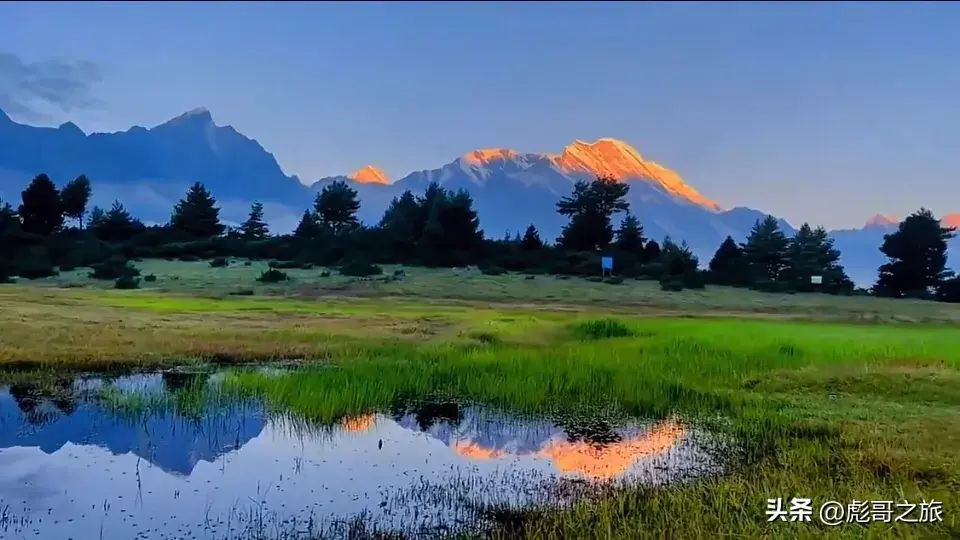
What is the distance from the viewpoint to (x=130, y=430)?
11367mm

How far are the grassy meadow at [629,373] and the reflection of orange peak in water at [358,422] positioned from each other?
22 cm

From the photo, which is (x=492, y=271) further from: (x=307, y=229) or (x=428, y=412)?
(x=428, y=412)

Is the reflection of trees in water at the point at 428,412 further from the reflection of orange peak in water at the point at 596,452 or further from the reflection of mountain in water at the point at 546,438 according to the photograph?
the reflection of orange peak in water at the point at 596,452

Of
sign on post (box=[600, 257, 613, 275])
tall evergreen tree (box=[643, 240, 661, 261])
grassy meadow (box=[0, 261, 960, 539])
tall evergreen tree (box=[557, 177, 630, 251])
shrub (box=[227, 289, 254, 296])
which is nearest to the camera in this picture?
grassy meadow (box=[0, 261, 960, 539])

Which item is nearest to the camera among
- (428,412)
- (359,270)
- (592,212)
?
(428,412)

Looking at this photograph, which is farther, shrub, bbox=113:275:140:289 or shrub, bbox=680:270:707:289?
shrub, bbox=680:270:707:289

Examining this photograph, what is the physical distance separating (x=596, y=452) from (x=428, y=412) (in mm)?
3775

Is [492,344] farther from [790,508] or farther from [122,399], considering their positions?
[790,508]

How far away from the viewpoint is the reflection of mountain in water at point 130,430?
10250 mm

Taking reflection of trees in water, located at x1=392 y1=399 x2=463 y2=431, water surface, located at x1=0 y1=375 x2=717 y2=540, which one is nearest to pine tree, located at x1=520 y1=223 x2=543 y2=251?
reflection of trees in water, located at x1=392 y1=399 x2=463 y2=431

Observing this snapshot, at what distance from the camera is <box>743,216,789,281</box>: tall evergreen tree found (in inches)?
2574

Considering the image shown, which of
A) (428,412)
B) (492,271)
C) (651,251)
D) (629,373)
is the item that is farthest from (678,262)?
(428,412)

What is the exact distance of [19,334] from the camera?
1944 centimetres

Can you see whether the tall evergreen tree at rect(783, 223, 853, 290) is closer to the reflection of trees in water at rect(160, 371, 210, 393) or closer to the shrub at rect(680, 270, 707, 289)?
the shrub at rect(680, 270, 707, 289)
